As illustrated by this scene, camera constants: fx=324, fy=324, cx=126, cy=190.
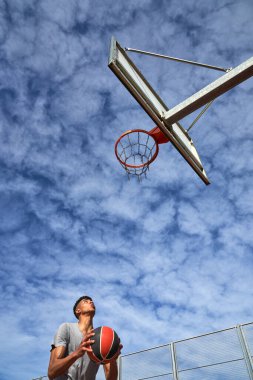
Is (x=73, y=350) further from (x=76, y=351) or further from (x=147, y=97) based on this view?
(x=147, y=97)

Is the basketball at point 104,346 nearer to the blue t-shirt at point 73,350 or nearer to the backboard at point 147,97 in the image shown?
the blue t-shirt at point 73,350

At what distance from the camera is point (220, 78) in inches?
227

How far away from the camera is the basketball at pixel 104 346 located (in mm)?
3207

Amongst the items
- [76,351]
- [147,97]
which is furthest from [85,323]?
[147,97]

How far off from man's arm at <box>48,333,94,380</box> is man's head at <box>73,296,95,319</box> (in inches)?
22.1

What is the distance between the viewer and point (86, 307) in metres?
3.63

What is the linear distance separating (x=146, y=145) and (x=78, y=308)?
3.76 meters

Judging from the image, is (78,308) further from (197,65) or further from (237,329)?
(197,65)

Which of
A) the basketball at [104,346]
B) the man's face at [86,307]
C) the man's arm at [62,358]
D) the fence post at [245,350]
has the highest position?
the fence post at [245,350]

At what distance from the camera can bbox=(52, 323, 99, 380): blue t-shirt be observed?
10.3 feet

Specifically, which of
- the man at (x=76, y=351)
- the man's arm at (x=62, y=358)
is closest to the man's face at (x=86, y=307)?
the man at (x=76, y=351)

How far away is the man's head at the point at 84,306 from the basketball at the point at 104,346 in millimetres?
271

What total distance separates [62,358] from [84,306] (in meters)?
0.69

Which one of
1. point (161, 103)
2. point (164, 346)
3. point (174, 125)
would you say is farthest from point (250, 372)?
point (161, 103)
